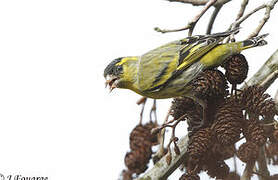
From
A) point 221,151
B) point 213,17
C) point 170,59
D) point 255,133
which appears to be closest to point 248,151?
point 255,133

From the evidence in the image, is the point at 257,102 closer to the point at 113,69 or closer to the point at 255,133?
the point at 255,133

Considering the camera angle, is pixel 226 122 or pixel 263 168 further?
pixel 263 168

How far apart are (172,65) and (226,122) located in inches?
29.8

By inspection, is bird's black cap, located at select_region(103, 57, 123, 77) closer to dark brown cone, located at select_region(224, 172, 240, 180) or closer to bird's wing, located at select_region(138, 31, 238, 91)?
bird's wing, located at select_region(138, 31, 238, 91)

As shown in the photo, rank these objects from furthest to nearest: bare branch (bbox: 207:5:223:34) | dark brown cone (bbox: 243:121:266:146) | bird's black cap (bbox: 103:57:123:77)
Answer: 1. bare branch (bbox: 207:5:223:34)
2. bird's black cap (bbox: 103:57:123:77)
3. dark brown cone (bbox: 243:121:266:146)

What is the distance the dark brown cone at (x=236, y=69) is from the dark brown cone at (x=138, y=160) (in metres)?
0.59

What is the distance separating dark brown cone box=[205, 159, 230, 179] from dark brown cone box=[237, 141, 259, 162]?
6.4 inches

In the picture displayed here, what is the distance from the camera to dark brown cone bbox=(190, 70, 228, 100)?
162 centimetres

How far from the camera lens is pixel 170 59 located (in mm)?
2277

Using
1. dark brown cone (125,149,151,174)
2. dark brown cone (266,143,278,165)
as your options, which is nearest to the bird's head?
dark brown cone (125,149,151,174)

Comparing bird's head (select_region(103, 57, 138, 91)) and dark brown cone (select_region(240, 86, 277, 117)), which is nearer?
dark brown cone (select_region(240, 86, 277, 117))

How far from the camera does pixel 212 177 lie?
5.81ft

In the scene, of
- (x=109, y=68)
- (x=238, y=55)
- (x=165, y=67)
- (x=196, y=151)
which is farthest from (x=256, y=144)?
(x=109, y=68)

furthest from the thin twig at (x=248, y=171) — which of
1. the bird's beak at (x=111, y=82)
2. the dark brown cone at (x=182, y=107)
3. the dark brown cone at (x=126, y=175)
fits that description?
the bird's beak at (x=111, y=82)
